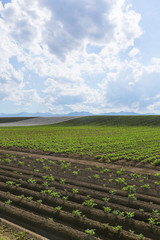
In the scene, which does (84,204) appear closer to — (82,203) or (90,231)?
(82,203)

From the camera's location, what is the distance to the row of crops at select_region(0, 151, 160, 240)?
6.54 m

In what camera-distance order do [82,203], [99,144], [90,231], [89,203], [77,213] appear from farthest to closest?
[99,144] → [82,203] → [89,203] → [77,213] → [90,231]

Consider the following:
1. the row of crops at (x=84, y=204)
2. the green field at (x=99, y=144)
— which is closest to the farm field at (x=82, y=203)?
the row of crops at (x=84, y=204)

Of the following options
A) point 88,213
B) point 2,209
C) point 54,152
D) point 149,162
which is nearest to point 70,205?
point 88,213

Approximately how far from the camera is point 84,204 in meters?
8.23

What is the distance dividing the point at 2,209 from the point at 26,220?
150 centimetres

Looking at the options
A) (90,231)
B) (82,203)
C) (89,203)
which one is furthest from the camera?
(82,203)

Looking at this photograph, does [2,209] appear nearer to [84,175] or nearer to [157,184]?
[84,175]

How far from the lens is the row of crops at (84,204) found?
6.54 metres

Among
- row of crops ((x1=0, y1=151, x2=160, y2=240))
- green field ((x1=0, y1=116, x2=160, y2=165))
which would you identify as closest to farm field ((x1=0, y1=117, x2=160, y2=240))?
row of crops ((x1=0, y1=151, x2=160, y2=240))

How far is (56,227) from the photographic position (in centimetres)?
667

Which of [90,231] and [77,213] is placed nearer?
[90,231]

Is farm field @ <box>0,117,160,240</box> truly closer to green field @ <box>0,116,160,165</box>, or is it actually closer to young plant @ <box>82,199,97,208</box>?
young plant @ <box>82,199,97,208</box>

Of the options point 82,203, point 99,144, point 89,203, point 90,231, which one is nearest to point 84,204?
point 82,203
